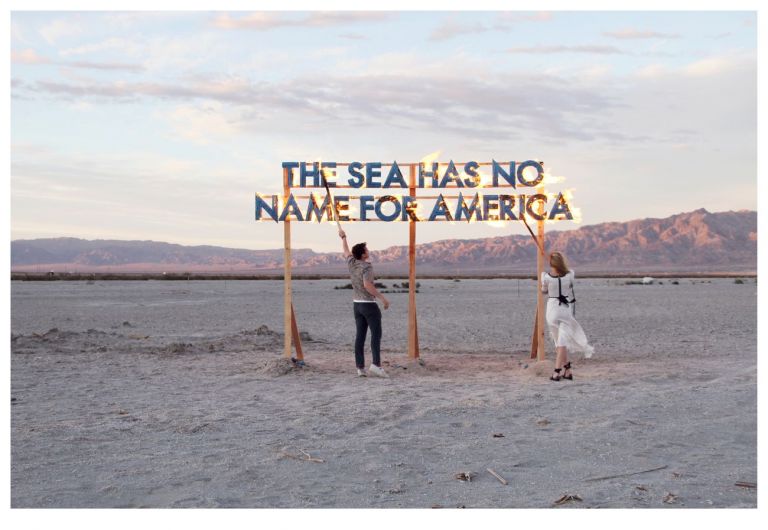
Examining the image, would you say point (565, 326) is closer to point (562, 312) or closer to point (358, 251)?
point (562, 312)

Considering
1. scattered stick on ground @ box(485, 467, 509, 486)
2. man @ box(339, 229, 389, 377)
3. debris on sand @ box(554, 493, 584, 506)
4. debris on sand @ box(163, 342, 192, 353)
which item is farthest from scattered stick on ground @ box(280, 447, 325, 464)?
debris on sand @ box(163, 342, 192, 353)

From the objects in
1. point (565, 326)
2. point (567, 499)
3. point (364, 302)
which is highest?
point (364, 302)

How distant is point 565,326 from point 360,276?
3091 mm

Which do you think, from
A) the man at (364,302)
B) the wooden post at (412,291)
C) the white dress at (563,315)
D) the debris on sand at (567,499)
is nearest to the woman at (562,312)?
the white dress at (563,315)

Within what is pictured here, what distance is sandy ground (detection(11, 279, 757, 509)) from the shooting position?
225 inches

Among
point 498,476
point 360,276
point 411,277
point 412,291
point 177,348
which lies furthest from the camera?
point 177,348

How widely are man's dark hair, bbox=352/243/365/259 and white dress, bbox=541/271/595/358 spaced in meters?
2.73

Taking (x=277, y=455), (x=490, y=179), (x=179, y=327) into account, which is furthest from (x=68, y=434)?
(x=179, y=327)

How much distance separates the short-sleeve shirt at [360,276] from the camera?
35.5 ft

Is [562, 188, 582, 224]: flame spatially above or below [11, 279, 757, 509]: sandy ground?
above

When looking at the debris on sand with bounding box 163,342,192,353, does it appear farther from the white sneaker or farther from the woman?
the woman

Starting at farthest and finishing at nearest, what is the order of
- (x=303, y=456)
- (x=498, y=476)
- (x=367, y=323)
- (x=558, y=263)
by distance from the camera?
(x=367, y=323), (x=558, y=263), (x=303, y=456), (x=498, y=476)

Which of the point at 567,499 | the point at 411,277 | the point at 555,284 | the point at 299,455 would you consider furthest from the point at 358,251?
the point at 567,499

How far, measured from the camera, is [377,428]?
7.72 m
